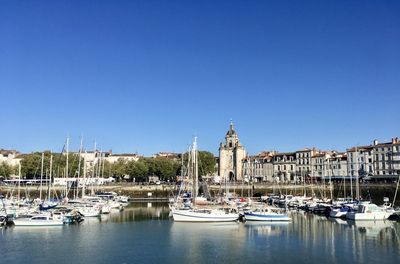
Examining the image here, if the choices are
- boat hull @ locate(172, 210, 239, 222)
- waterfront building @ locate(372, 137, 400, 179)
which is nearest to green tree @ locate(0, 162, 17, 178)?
boat hull @ locate(172, 210, 239, 222)

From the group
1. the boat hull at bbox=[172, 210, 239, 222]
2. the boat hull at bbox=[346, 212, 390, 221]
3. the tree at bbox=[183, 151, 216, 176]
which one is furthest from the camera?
the tree at bbox=[183, 151, 216, 176]

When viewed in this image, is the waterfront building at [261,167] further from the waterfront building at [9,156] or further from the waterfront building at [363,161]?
the waterfront building at [9,156]

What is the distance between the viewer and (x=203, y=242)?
113 ft

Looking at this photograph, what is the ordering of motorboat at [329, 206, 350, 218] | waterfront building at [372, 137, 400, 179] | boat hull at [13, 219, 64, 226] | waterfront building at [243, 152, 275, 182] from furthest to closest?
waterfront building at [243, 152, 275, 182] → waterfront building at [372, 137, 400, 179] → motorboat at [329, 206, 350, 218] → boat hull at [13, 219, 64, 226]

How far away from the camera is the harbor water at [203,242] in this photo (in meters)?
28.6

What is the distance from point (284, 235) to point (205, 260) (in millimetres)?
12897

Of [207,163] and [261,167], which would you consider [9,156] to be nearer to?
[207,163]

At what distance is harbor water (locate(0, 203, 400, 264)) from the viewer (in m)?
28.6

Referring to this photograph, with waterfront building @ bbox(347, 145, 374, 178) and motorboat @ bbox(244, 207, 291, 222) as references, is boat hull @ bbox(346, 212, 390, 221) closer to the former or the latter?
motorboat @ bbox(244, 207, 291, 222)

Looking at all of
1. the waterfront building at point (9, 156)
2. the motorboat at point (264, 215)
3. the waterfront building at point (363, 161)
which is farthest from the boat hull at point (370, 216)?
the waterfront building at point (9, 156)

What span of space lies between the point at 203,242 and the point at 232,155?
88.3 meters

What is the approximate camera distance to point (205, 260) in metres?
28.0

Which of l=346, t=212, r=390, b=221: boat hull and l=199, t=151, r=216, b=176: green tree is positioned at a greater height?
l=199, t=151, r=216, b=176: green tree

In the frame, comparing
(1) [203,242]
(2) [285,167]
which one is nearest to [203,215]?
(1) [203,242]
